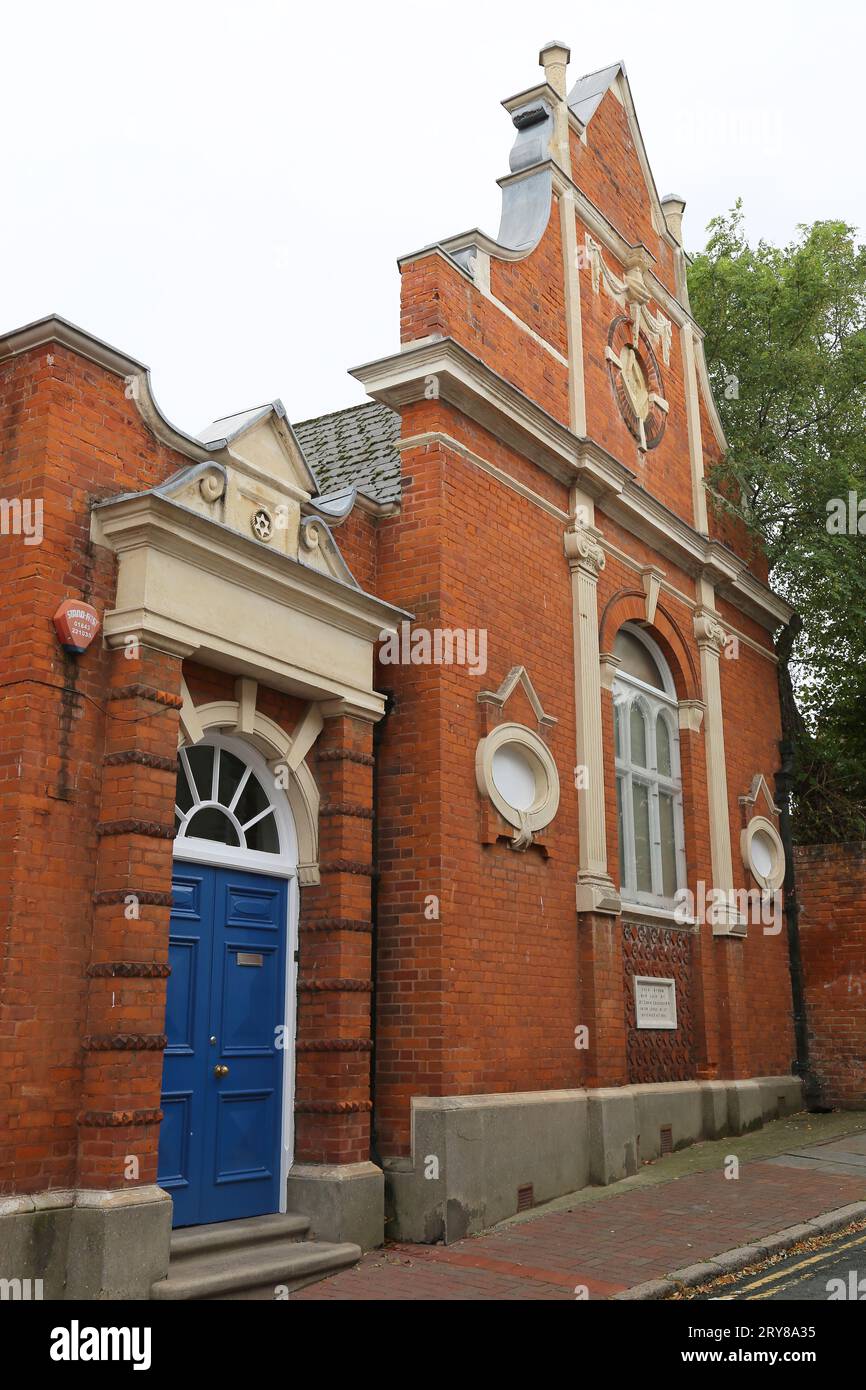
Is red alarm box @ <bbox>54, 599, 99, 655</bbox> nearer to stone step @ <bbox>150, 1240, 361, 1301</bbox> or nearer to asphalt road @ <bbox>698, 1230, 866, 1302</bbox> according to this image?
stone step @ <bbox>150, 1240, 361, 1301</bbox>

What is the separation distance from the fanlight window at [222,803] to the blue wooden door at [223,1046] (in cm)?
25

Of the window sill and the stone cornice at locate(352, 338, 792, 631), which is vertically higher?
the stone cornice at locate(352, 338, 792, 631)

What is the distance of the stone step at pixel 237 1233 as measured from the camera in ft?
24.1

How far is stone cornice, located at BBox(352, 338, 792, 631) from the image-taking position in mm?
10188

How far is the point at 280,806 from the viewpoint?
29.6 feet

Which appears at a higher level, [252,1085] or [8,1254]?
[252,1085]

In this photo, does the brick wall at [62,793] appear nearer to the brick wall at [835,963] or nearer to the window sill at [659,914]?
the window sill at [659,914]

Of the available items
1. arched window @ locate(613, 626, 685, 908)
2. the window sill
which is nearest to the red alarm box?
the window sill

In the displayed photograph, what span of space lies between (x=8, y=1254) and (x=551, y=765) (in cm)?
594

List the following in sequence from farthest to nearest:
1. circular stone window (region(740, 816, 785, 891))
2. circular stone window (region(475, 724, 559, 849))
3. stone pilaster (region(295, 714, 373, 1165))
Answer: circular stone window (region(740, 816, 785, 891))
circular stone window (region(475, 724, 559, 849))
stone pilaster (region(295, 714, 373, 1165))

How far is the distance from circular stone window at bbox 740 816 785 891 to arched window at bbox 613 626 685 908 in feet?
4.57
